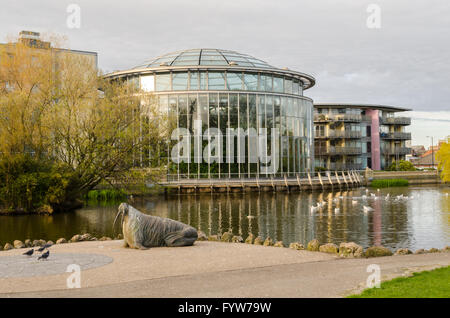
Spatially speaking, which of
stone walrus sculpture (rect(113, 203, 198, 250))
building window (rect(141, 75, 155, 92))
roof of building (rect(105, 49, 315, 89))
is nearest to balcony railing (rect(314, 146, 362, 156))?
roof of building (rect(105, 49, 315, 89))

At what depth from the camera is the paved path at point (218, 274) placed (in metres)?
9.66

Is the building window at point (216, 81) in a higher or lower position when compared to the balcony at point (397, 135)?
higher

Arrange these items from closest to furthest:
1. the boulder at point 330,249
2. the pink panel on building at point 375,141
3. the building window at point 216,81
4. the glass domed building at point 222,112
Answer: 1. the boulder at point 330,249
2. the glass domed building at point 222,112
3. the building window at point 216,81
4. the pink panel on building at point 375,141

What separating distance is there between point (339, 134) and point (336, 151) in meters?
3.35

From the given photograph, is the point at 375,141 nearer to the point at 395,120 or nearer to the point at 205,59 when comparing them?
the point at 395,120

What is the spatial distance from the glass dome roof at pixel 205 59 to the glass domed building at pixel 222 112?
122 millimetres

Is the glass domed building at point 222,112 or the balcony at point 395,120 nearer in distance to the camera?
the glass domed building at point 222,112

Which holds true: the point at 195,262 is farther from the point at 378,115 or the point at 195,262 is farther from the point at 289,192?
the point at 378,115

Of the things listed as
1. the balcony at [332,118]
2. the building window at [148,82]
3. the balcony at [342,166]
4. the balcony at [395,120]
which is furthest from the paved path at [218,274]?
the balcony at [395,120]

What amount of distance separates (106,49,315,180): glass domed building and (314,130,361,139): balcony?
28.8 meters

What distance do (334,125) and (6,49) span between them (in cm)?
6604

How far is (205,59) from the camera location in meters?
59.0

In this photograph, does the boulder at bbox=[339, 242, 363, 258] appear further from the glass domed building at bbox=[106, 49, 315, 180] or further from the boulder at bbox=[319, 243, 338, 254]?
the glass domed building at bbox=[106, 49, 315, 180]

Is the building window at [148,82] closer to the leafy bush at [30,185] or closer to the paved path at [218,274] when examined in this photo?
the leafy bush at [30,185]
